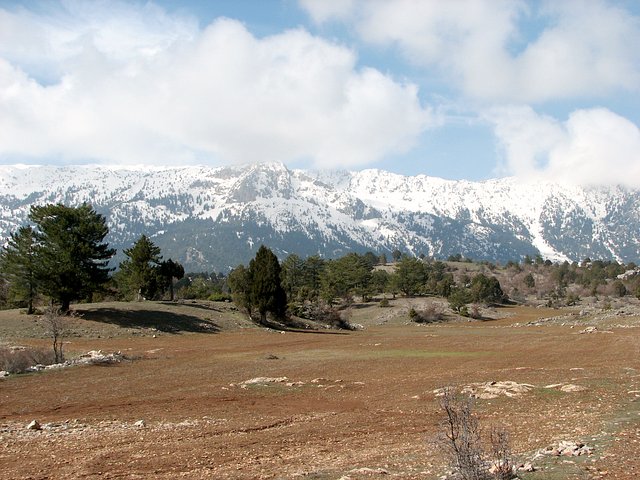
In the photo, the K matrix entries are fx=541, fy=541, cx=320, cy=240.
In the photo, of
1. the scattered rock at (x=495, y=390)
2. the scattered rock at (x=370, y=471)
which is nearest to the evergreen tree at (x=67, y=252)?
the scattered rock at (x=495, y=390)

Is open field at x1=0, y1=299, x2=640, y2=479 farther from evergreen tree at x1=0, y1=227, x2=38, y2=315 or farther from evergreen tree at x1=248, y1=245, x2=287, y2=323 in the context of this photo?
evergreen tree at x1=248, y1=245, x2=287, y2=323

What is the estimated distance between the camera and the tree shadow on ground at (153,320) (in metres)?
61.6

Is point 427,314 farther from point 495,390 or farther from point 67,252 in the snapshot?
point 495,390

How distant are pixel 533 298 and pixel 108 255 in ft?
529

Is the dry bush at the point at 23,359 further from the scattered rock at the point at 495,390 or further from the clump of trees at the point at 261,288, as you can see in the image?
the clump of trees at the point at 261,288

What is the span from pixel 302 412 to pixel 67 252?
47.4m

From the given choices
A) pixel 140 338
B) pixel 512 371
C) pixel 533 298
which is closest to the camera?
pixel 512 371

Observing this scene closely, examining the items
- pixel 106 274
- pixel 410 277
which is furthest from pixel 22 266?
pixel 410 277

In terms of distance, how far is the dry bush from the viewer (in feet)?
105

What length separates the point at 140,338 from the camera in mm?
56906

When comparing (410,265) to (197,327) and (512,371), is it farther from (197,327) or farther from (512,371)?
(512,371)

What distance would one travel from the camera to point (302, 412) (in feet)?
70.0

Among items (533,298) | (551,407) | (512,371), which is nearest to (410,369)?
(512,371)

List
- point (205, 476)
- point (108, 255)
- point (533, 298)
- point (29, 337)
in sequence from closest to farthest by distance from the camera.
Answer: point (205, 476)
point (29, 337)
point (108, 255)
point (533, 298)
